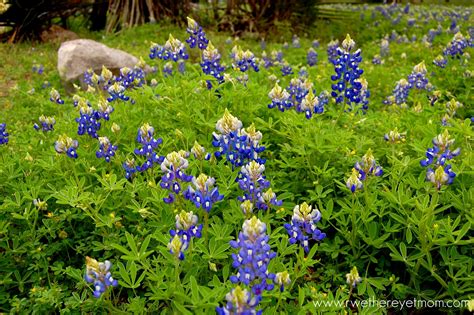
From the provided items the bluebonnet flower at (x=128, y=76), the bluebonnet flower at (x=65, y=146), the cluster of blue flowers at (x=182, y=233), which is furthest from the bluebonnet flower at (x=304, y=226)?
the bluebonnet flower at (x=128, y=76)

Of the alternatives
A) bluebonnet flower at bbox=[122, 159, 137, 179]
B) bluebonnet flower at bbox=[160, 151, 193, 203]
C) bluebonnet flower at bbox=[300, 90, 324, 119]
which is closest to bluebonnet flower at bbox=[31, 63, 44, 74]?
bluebonnet flower at bbox=[122, 159, 137, 179]

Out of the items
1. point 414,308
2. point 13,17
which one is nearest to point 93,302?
point 414,308

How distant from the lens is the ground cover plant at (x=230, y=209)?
7.69ft

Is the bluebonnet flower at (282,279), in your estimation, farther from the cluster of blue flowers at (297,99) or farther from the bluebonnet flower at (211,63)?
the bluebonnet flower at (211,63)

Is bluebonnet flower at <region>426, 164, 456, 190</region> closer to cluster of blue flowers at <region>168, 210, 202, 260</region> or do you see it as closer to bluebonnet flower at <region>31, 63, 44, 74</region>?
cluster of blue flowers at <region>168, 210, 202, 260</region>

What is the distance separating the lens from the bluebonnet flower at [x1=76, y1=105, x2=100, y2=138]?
3.37m

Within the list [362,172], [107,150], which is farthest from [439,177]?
[107,150]

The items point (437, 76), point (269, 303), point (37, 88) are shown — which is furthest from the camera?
point (37, 88)

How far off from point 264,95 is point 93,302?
2.32 metres

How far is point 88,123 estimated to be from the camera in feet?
11.1

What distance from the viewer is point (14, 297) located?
8.72 feet

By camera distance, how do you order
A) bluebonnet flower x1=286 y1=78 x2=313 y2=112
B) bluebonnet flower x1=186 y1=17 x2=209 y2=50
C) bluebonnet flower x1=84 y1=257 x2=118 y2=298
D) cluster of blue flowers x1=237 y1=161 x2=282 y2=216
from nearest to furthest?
1. bluebonnet flower x1=84 y1=257 x2=118 y2=298
2. cluster of blue flowers x1=237 y1=161 x2=282 y2=216
3. bluebonnet flower x1=286 y1=78 x2=313 y2=112
4. bluebonnet flower x1=186 y1=17 x2=209 y2=50

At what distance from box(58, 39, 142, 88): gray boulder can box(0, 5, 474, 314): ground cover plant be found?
110 inches

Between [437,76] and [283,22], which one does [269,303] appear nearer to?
[437,76]
